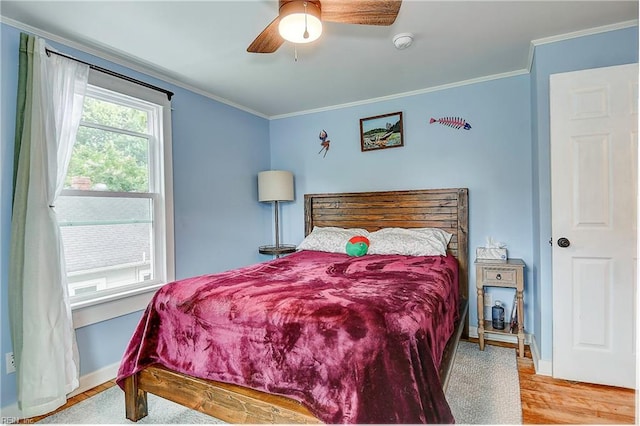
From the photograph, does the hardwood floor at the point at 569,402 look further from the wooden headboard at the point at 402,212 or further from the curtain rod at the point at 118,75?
the curtain rod at the point at 118,75

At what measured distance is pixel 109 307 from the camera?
250 cm

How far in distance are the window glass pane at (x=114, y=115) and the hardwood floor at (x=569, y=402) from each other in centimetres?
198

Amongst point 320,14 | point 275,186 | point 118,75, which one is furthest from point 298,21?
point 275,186

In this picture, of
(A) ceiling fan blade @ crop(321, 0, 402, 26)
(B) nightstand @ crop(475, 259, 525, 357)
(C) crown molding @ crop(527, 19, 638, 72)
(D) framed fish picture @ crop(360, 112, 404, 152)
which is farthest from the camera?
(D) framed fish picture @ crop(360, 112, 404, 152)

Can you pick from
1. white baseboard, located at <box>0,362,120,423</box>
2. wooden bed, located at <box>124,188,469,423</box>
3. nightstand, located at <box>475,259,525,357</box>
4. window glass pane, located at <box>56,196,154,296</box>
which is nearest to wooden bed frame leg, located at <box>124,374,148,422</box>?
wooden bed, located at <box>124,188,469,423</box>

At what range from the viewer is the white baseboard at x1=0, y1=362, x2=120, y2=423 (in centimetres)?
198

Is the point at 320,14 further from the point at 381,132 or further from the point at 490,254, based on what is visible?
the point at 490,254

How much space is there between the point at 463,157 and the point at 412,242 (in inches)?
40.1

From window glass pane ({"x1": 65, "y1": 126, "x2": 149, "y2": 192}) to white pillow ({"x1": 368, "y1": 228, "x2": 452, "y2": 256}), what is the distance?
216 cm

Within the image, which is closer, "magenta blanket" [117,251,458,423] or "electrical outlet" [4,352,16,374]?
"magenta blanket" [117,251,458,423]

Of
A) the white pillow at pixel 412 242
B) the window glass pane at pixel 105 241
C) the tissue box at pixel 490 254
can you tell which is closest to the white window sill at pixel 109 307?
the window glass pane at pixel 105 241

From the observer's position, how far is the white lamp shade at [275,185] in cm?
384

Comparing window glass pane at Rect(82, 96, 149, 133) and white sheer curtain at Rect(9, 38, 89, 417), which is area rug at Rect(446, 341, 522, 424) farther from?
window glass pane at Rect(82, 96, 149, 133)

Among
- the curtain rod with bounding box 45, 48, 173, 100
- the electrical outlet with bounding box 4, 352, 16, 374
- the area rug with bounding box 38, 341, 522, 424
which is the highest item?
the curtain rod with bounding box 45, 48, 173, 100
